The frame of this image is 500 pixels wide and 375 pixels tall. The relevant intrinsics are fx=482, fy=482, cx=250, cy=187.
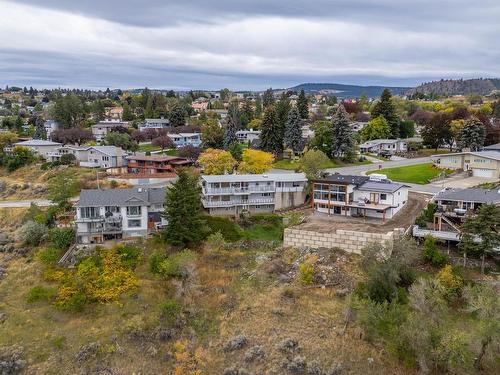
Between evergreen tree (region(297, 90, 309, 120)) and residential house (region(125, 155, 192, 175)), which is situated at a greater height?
evergreen tree (region(297, 90, 309, 120))

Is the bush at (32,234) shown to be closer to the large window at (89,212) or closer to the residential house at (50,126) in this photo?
the large window at (89,212)

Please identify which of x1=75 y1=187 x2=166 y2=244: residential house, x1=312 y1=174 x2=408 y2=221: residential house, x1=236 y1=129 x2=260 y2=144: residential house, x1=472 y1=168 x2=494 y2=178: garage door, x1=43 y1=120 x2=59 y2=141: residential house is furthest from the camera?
x1=43 y1=120 x2=59 y2=141: residential house

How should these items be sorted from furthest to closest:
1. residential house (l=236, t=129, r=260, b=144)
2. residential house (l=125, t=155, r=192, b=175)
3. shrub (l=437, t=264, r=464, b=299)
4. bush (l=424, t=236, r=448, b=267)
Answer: residential house (l=236, t=129, r=260, b=144) < residential house (l=125, t=155, r=192, b=175) < bush (l=424, t=236, r=448, b=267) < shrub (l=437, t=264, r=464, b=299)

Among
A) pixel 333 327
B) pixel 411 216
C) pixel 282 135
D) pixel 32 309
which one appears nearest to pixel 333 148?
pixel 282 135

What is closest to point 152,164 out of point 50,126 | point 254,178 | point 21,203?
point 21,203

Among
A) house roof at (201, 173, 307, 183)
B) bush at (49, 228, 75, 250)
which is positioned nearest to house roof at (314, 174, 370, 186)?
house roof at (201, 173, 307, 183)

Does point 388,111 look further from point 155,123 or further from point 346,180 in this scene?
point 155,123

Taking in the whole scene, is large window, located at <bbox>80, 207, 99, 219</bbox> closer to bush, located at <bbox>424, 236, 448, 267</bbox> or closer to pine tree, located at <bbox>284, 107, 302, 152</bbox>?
bush, located at <bbox>424, 236, 448, 267</bbox>

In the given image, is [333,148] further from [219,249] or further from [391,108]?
[219,249]

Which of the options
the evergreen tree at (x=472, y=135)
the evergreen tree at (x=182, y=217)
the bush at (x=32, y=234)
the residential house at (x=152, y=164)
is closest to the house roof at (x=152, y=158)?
the residential house at (x=152, y=164)
